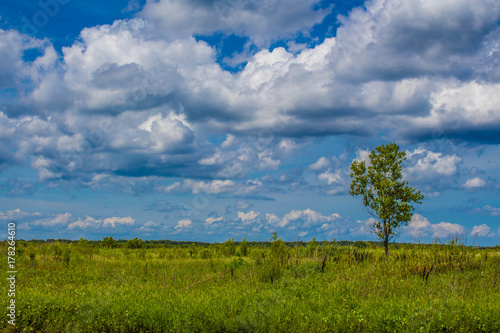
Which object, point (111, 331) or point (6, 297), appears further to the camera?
point (6, 297)

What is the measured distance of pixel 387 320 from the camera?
8.95m

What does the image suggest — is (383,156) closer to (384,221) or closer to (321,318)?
(384,221)

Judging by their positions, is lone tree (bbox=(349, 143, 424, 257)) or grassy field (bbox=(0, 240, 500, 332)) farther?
lone tree (bbox=(349, 143, 424, 257))

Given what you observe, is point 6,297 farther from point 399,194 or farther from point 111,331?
point 399,194

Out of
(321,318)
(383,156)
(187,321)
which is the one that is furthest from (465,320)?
(383,156)

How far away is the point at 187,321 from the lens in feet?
29.0

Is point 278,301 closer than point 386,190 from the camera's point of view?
Yes

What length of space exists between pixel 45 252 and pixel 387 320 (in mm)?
20909

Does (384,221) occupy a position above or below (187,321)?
above

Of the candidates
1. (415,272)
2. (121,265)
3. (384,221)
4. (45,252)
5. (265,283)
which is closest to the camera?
(265,283)

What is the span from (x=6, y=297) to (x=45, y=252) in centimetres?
1366

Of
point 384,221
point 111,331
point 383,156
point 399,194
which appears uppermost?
point 383,156

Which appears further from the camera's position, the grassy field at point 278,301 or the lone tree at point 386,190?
the lone tree at point 386,190

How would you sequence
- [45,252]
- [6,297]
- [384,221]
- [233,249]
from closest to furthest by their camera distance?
1. [6,297]
2. [45,252]
3. [384,221]
4. [233,249]
